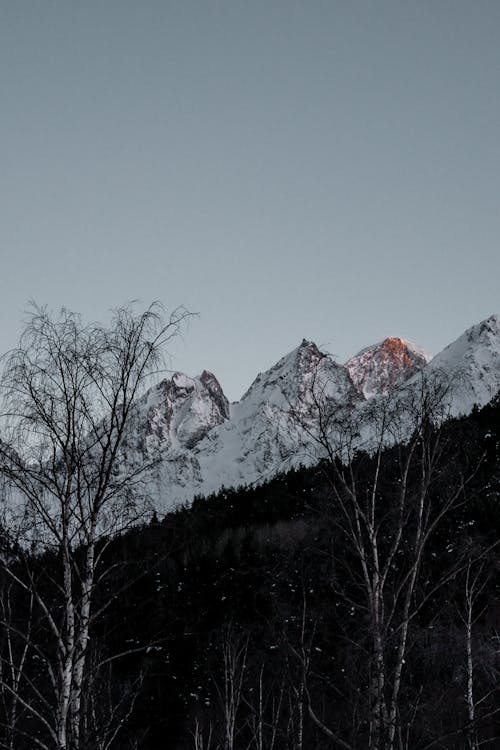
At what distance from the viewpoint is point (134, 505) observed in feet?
26.6

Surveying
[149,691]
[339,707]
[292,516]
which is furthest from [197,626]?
[292,516]

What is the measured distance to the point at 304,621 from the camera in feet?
41.9

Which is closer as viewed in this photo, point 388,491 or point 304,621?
point 388,491

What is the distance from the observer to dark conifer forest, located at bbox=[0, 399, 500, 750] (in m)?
9.39

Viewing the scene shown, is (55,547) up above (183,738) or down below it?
above

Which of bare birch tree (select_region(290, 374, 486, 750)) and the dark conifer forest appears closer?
the dark conifer forest

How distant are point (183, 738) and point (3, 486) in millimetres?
31645

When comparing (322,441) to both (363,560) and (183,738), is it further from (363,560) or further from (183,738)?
(183,738)

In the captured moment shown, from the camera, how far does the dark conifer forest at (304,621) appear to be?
9391 millimetres

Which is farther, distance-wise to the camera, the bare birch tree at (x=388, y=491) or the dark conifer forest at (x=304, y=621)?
the bare birch tree at (x=388, y=491)

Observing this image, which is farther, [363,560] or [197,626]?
[197,626]

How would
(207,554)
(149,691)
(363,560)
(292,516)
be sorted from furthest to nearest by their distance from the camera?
(292,516)
(207,554)
(149,691)
(363,560)

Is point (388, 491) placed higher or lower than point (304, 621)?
higher

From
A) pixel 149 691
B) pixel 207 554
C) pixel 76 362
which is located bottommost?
pixel 149 691
